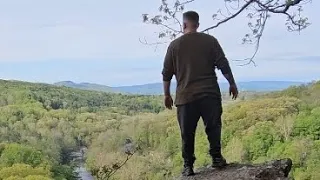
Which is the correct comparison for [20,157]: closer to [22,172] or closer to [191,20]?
[22,172]

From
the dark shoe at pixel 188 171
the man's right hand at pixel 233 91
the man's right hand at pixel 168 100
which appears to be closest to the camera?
the man's right hand at pixel 233 91

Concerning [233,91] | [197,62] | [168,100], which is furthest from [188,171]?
[197,62]

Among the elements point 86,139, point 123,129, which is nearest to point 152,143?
point 123,129

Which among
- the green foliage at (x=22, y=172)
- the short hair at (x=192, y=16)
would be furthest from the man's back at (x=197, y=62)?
the green foliage at (x=22, y=172)

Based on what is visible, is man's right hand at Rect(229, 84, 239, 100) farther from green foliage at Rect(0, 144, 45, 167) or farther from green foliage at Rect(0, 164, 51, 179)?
green foliage at Rect(0, 144, 45, 167)

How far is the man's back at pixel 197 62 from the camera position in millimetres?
5922

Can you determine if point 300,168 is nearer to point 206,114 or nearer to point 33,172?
point 33,172

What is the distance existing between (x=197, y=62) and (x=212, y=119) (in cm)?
59

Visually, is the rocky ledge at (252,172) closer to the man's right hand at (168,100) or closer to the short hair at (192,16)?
the man's right hand at (168,100)

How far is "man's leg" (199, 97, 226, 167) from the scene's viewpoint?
5.99 metres

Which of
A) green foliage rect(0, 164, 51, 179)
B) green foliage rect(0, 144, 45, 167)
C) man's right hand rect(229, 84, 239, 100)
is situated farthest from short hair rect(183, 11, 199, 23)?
green foliage rect(0, 144, 45, 167)

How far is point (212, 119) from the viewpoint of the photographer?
6062 mm

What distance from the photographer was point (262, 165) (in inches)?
237

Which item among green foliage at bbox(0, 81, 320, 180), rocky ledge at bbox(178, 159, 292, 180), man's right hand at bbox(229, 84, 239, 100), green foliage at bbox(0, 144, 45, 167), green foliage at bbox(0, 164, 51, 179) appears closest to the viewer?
rocky ledge at bbox(178, 159, 292, 180)
